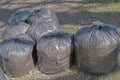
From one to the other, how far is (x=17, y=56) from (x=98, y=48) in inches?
51.1

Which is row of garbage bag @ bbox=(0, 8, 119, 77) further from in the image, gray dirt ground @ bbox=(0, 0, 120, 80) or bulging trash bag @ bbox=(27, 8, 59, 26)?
bulging trash bag @ bbox=(27, 8, 59, 26)

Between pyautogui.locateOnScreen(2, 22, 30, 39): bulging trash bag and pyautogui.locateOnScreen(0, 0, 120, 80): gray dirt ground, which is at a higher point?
pyautogui.locateOnScreen(2, 22, 30, 39): bulging trash bag

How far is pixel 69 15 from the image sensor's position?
716 cm

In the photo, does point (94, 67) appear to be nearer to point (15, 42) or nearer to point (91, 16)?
point (15, 42)

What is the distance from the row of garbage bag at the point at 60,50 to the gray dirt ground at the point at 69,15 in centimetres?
10

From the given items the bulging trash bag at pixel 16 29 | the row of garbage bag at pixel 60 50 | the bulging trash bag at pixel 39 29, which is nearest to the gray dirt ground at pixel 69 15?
the row of garbage bag at pixel 60 50

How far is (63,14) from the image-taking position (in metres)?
7.27

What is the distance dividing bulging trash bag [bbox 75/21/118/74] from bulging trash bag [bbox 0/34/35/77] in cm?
83

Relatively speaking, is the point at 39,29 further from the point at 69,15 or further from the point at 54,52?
the point at 69,15

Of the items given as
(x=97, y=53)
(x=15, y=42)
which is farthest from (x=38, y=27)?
(x=97, y=53)

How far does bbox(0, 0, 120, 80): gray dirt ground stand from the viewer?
185 inches

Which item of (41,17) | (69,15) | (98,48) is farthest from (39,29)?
(69,15)

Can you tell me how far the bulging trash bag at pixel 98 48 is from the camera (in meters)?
4.36

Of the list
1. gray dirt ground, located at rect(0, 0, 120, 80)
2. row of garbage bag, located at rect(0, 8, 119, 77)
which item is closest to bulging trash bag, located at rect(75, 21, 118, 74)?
row of garbage bag, located at rect(0, 8, 119, 77)
